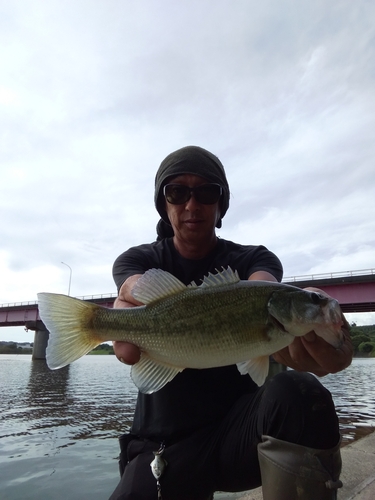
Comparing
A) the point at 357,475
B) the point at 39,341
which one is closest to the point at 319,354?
the point at 357,475

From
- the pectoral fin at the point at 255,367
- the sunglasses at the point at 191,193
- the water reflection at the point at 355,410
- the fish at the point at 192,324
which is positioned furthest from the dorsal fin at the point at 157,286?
the water reflection at the point at 355,410

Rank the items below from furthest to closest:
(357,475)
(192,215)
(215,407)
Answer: (357,475)
(192,215)
(215,407)

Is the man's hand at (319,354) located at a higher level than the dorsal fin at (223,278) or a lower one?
lower

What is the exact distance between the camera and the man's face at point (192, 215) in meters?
3.45

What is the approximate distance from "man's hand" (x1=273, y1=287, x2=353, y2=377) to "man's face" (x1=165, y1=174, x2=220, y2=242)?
1.43 m

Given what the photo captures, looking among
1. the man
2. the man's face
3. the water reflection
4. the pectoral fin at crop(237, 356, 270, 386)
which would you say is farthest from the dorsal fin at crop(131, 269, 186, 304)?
the water reflection

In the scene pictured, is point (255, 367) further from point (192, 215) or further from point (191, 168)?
point (191, 168)

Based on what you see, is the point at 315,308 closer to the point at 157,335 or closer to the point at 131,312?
the point at 157,335

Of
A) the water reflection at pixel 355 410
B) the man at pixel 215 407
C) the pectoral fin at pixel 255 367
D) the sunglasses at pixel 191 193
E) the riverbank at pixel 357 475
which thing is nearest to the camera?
the man at pixel 215 407

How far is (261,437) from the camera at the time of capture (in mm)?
2502

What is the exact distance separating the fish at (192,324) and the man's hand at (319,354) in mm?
89

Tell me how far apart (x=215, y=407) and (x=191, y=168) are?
2183 millimetres

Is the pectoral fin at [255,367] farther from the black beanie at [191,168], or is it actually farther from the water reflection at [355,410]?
the water reflection at [355,410]

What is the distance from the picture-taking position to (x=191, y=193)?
3.48 meters
